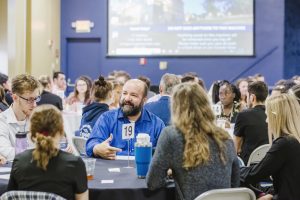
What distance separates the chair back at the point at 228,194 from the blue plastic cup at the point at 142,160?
47 centimetres

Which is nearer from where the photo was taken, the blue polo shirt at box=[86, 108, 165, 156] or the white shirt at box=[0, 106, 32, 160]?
the white shirt at box=[0, 106, 32, 160]

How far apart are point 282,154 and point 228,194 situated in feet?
1.75

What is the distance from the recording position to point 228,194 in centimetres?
251

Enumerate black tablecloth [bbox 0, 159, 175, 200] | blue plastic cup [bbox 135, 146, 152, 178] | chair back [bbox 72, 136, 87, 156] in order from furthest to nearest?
1. chair back [bbox 72, 136, 87, 156]
2. blue plastic cup [bbox 135, 146, 152, 178]
3. black tablecloth [bbox 0, 159, 175, 200]

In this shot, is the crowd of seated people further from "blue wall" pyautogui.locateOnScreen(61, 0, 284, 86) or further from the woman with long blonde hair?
"blue wall" pyautogui.locateOnScreen(61, 0, 284, 86)

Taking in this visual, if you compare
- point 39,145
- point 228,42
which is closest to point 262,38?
point 228,42

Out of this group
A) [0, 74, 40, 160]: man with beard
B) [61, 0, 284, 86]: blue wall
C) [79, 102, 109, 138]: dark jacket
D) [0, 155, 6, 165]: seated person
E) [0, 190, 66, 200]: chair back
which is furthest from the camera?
[61, 0, 284, 86]: blue wall

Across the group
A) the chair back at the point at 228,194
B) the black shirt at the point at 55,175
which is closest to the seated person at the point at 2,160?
the black shirt at the point at 55,175

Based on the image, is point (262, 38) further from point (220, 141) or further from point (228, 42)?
point (220, 141)

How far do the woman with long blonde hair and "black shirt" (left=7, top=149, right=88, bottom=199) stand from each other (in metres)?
0.40

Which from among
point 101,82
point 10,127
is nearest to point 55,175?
point 10,127

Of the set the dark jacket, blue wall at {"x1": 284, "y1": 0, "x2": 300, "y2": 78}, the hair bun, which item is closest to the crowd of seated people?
the dark jacket

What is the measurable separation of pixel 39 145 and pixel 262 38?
34.0 feet

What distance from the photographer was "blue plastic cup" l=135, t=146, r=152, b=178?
2.80m
